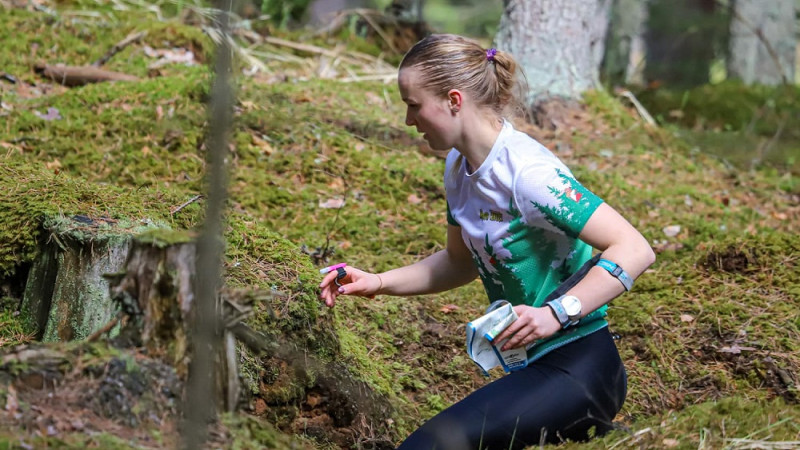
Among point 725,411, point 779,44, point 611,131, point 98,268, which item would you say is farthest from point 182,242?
point 779,44

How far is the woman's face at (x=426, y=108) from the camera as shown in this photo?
10.1ft

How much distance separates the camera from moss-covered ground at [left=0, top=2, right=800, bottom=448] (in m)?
3.74

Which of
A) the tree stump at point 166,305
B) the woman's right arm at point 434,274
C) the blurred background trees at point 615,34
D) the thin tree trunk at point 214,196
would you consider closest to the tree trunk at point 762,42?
the blurred background trees at point 615,34

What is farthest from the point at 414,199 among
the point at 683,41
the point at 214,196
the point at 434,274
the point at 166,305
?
the point at 683,41

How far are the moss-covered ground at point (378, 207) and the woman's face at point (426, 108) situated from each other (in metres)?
0.94

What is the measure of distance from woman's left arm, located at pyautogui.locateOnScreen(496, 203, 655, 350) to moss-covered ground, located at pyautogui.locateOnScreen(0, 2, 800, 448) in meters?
0.48

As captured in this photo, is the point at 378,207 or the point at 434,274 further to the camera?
the point at 378,207

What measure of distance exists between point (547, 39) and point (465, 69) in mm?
4655

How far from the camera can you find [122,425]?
2303mm

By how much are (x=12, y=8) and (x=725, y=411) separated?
712 cm

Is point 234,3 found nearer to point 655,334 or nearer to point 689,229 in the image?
point 655,334

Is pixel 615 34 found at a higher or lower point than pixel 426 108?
higher

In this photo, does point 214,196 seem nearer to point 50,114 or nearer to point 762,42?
point 50,114

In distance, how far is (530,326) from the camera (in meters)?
2.83
